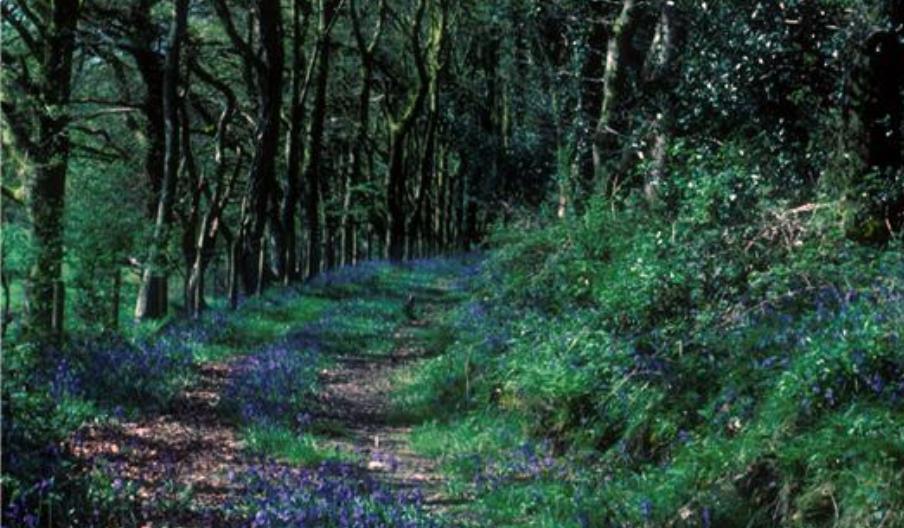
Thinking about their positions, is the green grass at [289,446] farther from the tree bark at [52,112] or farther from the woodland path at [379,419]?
the tree bark at [52,112]

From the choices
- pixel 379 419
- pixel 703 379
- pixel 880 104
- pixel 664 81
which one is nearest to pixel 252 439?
pixel 379 419

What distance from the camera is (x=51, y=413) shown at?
6348 mm

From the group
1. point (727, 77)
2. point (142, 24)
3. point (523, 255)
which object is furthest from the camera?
point (142, 24)

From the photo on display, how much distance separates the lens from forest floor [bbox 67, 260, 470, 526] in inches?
264

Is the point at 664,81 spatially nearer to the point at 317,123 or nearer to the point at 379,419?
the point at 379,419

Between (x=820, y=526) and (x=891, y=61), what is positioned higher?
(x=891, y=61)

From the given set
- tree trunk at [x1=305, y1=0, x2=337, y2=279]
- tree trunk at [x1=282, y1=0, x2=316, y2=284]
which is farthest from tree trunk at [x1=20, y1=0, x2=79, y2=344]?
tree trunk at [x1=305, y1=0, x2=337, y2=279]

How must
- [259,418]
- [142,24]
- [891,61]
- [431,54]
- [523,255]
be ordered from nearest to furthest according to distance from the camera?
[259,418] → [891,61] → [523,255] → [142,24] → [431,54]

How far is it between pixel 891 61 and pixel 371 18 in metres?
32.1

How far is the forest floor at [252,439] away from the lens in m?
6.71

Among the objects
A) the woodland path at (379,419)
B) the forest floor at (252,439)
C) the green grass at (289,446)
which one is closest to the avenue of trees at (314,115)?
the forest floor at (252,439)

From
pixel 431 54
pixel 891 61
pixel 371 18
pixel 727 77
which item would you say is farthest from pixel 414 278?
pixel 891 61

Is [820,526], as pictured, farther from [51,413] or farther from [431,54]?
[431,54]

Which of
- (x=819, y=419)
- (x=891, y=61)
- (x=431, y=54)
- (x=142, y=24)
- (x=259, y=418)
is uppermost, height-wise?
(x=431, y=54)
